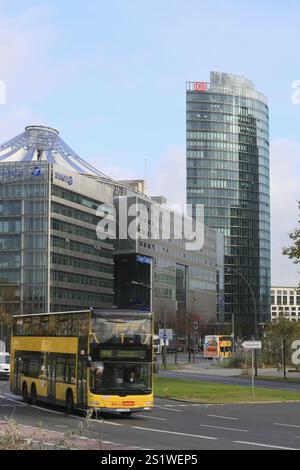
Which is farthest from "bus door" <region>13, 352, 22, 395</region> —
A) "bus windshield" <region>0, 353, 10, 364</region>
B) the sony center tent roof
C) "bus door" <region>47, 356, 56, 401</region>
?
the sony center tent roof

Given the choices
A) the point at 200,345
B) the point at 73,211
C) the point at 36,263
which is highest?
the point at 73,211

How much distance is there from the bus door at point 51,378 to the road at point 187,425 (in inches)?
21.5

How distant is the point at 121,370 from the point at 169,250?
5168 inches

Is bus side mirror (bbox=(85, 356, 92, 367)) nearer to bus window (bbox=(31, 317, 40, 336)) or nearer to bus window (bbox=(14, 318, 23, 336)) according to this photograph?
bus window (bbox=(31, 317, 40, 336))

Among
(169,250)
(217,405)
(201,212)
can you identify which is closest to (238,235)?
(201,212)

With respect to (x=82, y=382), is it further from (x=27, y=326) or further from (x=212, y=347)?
(x=212, y=347)

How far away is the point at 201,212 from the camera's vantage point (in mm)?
188500

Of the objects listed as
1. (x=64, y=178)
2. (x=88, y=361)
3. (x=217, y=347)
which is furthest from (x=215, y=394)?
(x=64, y=178)

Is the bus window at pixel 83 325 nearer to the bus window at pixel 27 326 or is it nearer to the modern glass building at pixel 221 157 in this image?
the bus window at pixel 27 326

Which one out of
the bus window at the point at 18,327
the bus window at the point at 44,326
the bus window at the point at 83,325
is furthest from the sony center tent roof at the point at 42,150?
the bus window at the point at 83,325

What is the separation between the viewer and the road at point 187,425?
53.4 ft

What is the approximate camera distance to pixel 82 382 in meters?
24.2

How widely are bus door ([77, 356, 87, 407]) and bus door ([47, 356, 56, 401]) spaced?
2678 mm
